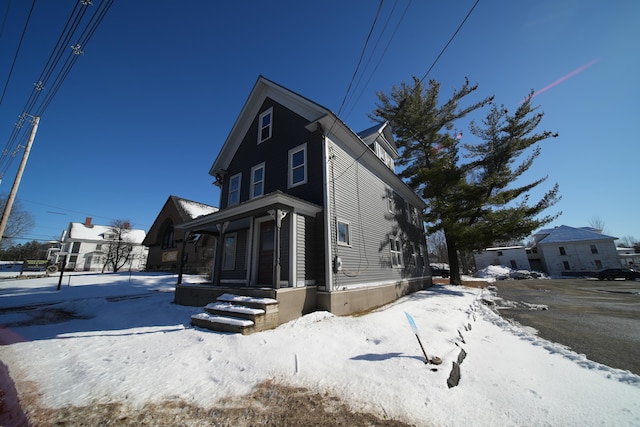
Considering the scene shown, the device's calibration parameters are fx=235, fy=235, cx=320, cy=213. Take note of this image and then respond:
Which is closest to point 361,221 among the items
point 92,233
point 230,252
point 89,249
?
point 230,252

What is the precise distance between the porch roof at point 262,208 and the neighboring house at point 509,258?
148ft

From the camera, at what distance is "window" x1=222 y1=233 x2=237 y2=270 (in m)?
11.7

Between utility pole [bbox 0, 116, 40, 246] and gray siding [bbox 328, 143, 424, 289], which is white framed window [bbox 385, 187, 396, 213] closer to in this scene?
gray siding [bbox 328, 143, 424, 289]

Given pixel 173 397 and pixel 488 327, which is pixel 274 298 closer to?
pixel 173 397

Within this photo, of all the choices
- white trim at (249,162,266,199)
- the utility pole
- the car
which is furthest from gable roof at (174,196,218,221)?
the car

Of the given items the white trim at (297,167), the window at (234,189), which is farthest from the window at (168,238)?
the white trim at (297,167)

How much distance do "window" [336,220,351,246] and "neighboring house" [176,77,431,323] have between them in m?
0.04

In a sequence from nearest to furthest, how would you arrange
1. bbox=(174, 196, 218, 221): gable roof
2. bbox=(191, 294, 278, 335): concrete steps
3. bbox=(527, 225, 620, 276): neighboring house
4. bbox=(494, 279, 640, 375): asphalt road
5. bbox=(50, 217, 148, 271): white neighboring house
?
1. bbox=(494, 279, 640, 375): asphalt road
2. bbox=(191, 294, 278, 335): concrete steps
3. bbox=(174, 196, 218, 221): gable roof
4. bbox=(527, 225, 620, 276): neighboring house
5. bbox=(50, 217, 148, 271): white neighboring house

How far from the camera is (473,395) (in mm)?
3328

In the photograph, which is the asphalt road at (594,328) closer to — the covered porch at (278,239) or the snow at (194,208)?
the covered porch at (278,239)

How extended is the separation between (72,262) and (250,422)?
58.1 meters

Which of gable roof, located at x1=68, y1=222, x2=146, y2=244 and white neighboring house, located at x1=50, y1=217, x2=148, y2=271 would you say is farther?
gable roof, located at x1=68, y1=222, x2=146, y2=244

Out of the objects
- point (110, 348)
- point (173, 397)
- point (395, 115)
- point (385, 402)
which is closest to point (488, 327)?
point (385, 402)

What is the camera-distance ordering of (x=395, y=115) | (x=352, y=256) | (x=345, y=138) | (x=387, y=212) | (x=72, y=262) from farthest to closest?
(x=72, y=262), (x=395, y=115), (x=387, y=212), (x=345, y=138), (x=352, y=256)
